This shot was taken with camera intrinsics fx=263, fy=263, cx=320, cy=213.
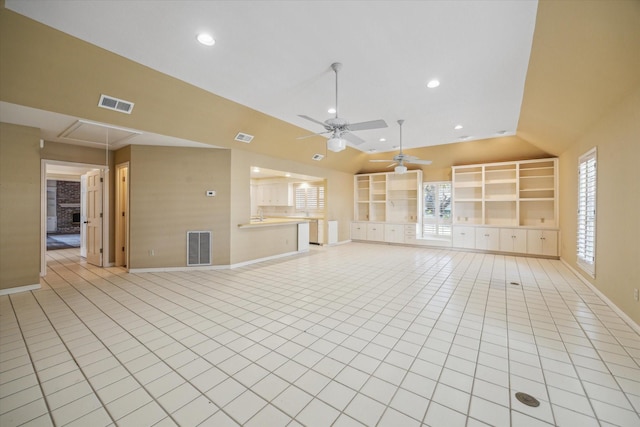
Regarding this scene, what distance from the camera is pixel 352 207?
10.6 metres

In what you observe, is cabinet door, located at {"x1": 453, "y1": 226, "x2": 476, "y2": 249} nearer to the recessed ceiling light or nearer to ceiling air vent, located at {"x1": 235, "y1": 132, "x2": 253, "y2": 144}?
ceiling air vent, located at {"x1": 235, "y1": 132, "x2": 253, "y2": 144}

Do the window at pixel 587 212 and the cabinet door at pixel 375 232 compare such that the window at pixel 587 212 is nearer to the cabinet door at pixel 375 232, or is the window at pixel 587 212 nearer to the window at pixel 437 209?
the window at pixel 437 209

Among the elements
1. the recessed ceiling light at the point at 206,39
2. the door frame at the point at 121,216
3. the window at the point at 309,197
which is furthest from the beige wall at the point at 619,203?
the door frame at the point at 121,216

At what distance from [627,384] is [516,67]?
350cm

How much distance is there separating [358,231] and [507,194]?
4.96m

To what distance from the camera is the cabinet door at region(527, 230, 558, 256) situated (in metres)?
6.89

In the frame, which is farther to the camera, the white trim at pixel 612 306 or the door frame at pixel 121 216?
the door frame at pixel 121 216

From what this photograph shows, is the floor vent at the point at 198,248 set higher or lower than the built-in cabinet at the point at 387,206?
lower

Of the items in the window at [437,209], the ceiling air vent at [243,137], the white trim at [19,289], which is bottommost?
the white trim at [19,289]

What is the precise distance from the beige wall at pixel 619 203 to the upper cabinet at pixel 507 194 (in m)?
3.07

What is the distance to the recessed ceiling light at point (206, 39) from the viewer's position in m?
2.77

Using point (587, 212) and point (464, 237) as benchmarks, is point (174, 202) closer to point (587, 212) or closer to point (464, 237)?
point (587, 212)

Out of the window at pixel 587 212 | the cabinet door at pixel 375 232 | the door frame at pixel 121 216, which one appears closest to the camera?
the window at pixel 587 212

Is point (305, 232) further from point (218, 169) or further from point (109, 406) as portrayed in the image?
point (109, 406)
